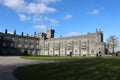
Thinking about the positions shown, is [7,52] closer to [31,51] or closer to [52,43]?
[31,51]

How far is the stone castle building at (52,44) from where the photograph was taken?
8012cm

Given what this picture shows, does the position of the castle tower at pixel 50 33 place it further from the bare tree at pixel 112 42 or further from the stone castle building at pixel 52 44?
the bare tree at pixel 112 42

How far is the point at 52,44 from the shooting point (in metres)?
101

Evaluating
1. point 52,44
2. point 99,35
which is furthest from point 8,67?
point 52,44

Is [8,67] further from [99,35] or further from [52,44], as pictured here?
[52,44]

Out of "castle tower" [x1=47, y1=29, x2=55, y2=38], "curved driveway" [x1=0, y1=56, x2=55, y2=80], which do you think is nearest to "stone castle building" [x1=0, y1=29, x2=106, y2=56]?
"castle tower" [x1=47, y1=29, x2=55, y2=38]

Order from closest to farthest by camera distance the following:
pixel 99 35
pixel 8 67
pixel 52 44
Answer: pixel 8 67 → pixel 99 35 → pixel 52 44

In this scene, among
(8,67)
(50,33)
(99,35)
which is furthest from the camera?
(50,33)

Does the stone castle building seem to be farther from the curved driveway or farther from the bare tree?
the curved driveway

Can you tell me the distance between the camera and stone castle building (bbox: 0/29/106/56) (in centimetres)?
8012

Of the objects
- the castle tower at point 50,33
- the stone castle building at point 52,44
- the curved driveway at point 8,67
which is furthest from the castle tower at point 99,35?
the curved driveway at point 8,67

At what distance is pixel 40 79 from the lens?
13109 millimetres

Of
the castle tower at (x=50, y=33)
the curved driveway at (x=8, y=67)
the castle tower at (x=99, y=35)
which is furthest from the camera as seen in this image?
the castle tower at (x=50, y=33)

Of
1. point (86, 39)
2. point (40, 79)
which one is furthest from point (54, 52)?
point (40, 79)
